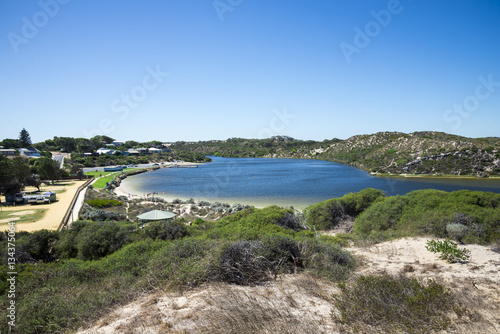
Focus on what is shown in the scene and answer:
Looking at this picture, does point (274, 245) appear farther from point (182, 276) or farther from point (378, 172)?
point (378, 172)

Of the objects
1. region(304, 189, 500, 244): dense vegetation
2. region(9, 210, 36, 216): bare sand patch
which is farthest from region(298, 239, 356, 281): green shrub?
region(9, 210, 36, 216): bare sand patch

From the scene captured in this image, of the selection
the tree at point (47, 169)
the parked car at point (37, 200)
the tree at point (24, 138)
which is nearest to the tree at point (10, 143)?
the tree at point (24, 138)

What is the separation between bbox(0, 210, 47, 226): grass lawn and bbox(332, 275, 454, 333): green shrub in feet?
74.9

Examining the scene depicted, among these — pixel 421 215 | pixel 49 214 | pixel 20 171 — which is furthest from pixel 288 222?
pixel 20 171

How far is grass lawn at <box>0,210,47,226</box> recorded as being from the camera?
61.3 ft

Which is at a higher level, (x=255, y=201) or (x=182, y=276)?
(x=182, y=276)

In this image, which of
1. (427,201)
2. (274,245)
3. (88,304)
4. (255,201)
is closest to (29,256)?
(88,304)

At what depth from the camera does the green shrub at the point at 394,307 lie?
390cm

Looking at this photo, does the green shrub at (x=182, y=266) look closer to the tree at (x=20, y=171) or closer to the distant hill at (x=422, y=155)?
the tree at (x=20, y=171)

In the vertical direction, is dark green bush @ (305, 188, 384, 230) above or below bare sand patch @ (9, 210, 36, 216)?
above

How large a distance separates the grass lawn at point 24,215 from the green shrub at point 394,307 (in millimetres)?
22819

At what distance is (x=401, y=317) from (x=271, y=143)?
579ft

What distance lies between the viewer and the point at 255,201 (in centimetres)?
3241

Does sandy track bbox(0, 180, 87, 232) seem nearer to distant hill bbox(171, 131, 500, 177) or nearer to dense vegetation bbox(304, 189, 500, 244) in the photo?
dense vegetation bbox(304, 189, 500, 244)
